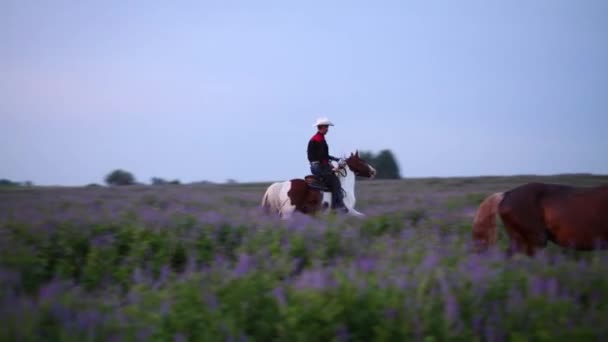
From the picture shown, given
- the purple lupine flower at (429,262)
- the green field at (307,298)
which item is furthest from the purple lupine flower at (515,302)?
the purple lupine flower at (429,262)

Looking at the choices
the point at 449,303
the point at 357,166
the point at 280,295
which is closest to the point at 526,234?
the point at 449,303

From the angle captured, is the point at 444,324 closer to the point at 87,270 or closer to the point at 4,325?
the point at 4,325

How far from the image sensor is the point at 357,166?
12.7 meters

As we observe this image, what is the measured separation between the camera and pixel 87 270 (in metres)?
6.13

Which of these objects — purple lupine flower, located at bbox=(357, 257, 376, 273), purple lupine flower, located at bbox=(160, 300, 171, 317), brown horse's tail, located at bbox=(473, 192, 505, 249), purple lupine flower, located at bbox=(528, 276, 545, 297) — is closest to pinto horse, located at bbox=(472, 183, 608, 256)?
brown horse's tail, located at bbox=(473, 192, 505, 249)

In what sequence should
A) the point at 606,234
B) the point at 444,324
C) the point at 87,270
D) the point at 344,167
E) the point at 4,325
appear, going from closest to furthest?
the point at 4,325 → the point at 444,324 → the point at 87,270 → the point at 606,234 → the point at 344,167

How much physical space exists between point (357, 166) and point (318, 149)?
1481 mm

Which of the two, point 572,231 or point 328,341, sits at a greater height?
point 572,231

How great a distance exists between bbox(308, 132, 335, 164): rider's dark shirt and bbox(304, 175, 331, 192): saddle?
403 mm

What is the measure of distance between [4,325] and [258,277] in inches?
79.3

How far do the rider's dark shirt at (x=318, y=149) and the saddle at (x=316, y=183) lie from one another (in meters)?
0.40

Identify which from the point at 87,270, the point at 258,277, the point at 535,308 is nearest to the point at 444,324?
the point at 535,308

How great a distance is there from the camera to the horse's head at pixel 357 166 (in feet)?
41.3

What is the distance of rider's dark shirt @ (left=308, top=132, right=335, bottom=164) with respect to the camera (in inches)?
455
